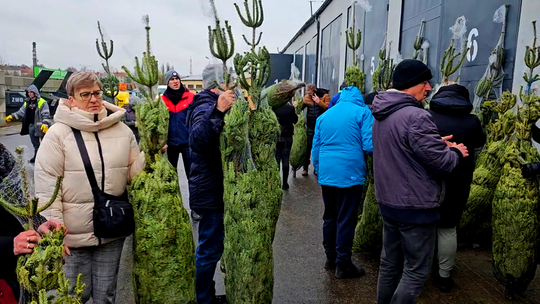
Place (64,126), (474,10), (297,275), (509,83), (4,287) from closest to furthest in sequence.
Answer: (4,287) → (64,126) → (297,275) → (509,83) → (474,10)

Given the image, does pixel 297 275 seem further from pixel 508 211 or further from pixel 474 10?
pixel 474 10

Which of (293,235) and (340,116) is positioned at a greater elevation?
(340,116)

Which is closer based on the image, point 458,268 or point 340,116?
point 340,116

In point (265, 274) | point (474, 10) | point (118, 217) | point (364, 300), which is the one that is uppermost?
point (474, 10)

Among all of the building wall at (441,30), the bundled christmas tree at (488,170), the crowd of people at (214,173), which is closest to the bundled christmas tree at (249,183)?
the crowd of people at (214,173)

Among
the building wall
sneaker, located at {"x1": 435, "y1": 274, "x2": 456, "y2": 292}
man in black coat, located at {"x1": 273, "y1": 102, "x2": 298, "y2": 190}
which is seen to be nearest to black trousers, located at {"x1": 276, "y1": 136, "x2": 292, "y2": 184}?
man in black coat, located at {"x1": 273, "y1": 102, "x2": 298, "y2": 190}

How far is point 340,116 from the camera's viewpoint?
4.00m

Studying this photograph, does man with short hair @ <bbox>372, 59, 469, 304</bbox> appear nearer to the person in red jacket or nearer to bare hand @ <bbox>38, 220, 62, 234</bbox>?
bare hand @ <bbox>38, 220, 62, 234</bbox>

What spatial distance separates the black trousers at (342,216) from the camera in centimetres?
404

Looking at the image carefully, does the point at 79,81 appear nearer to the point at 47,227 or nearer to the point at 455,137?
the point at 47,227

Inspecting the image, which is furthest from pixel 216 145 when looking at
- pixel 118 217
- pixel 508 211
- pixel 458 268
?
pixel 458 268

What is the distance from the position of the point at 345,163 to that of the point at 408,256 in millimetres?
1276

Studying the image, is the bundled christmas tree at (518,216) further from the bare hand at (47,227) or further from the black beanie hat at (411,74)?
the bare hand at (47,227)

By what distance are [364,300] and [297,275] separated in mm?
775
